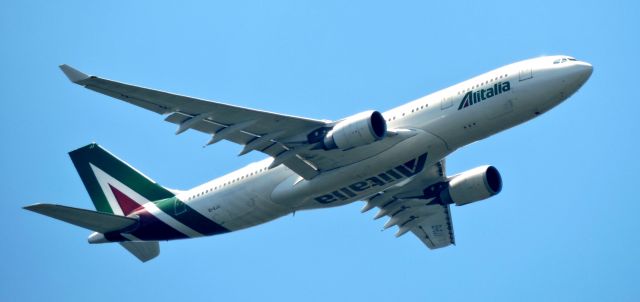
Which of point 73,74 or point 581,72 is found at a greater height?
point 581,72

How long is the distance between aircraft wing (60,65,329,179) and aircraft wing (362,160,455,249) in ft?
25.2

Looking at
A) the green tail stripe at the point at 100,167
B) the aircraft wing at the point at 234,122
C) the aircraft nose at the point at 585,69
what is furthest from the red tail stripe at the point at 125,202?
the aircraft nose at the point at 585,69

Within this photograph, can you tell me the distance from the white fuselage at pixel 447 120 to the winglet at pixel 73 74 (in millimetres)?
10752

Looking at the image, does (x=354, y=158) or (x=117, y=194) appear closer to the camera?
(x=354, y=158)

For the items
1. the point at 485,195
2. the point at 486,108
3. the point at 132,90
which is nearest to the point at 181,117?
the point at 132,90

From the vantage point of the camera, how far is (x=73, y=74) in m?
41.0

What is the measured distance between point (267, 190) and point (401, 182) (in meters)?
6.87

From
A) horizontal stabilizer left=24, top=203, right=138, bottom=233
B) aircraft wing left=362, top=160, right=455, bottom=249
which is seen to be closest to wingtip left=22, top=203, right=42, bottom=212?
horizontal stabilizer left=24, top=203, right=138, bottom=233

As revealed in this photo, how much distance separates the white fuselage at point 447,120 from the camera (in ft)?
147

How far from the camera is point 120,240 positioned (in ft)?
171

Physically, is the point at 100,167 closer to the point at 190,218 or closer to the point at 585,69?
the point at 190,218

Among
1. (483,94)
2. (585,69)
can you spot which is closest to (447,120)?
(483,94)

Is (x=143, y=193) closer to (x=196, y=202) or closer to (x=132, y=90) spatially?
(x=196, y=202)

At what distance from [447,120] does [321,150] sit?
5.57 metres
